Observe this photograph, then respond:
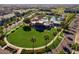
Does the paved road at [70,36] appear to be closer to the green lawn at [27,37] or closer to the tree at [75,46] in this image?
the tree at [75,46]

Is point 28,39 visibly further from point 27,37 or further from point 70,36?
point 70,36

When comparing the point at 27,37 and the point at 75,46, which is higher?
the point at 27,37

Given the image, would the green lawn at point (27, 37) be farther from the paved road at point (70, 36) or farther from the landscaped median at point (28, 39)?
the paved road at point (70, 36)

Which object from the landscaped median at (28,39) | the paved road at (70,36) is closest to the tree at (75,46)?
the paved road at (70,36)

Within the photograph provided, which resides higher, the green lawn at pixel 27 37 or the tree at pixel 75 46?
the green lawn at pixel 27 37

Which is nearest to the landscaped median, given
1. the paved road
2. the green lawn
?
the green lawn

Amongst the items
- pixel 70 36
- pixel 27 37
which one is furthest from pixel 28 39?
pixel 70 36

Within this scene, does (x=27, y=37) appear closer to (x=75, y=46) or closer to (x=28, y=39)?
(x=28, y=39)

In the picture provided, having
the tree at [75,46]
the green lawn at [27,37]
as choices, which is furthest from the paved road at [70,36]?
the green lawn at [27,37]

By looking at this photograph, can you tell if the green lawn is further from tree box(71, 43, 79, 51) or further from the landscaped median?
tree box(71, 43, 79, 51)
